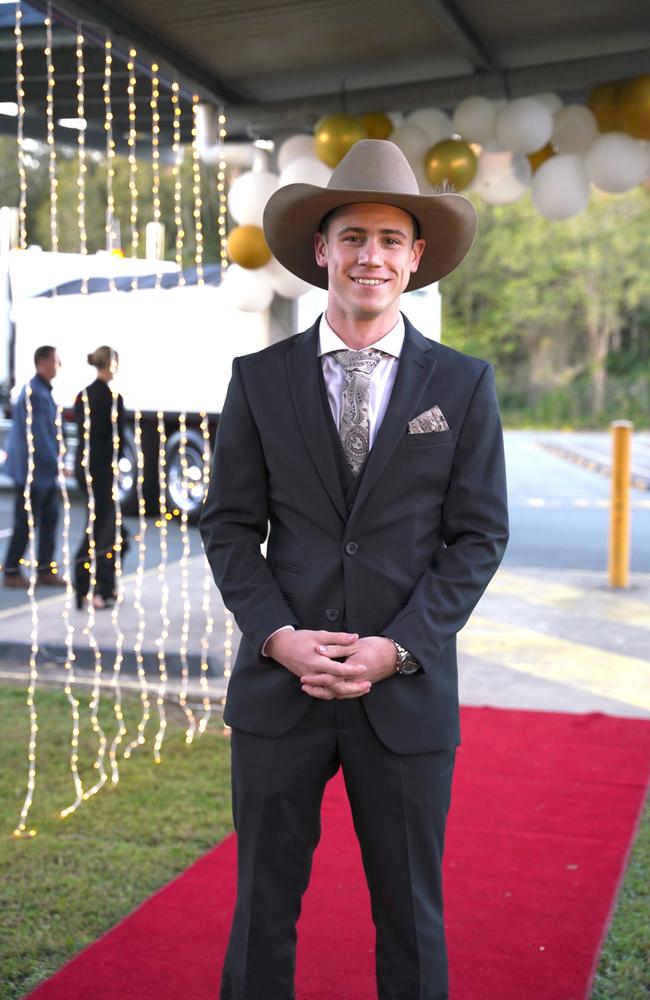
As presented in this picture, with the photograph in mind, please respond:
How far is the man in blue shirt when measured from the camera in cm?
837

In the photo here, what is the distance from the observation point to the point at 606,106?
517cm

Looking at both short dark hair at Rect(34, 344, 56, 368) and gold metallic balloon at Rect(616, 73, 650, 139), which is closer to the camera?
gold metallic balloon at Rect(616, 73, 650, 139)

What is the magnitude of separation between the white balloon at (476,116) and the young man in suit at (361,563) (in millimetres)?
3146

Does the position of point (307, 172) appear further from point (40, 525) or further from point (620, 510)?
point (40, 525)

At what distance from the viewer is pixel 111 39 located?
A: 4.50 metres

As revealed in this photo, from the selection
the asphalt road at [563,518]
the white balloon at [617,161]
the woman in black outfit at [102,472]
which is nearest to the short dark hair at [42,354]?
the woman in black outfit at [102,472]

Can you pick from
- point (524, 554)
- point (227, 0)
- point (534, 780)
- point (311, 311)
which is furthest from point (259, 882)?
point (524, 554)

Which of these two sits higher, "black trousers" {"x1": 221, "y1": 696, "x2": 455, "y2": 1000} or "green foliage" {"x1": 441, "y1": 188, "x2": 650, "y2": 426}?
"green foliage" {"x1": 441, "y1": 188, "x2": 650, "y2": 426}

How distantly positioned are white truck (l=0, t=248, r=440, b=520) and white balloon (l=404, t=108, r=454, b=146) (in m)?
2.75

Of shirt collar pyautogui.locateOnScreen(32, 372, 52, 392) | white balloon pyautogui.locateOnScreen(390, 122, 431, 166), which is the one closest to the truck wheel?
shirt collar pyautogui.locateOnScreen(32, 372, 52, 392)

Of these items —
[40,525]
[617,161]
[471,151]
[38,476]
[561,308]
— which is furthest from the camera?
[561,308]

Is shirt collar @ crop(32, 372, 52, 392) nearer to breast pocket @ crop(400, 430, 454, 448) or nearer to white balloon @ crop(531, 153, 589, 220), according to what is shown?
white balloon @ crop(531, 153, 589, 220)

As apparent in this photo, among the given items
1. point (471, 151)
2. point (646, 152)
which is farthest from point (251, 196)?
point (646, 152)

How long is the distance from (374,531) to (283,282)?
3.16 metres
